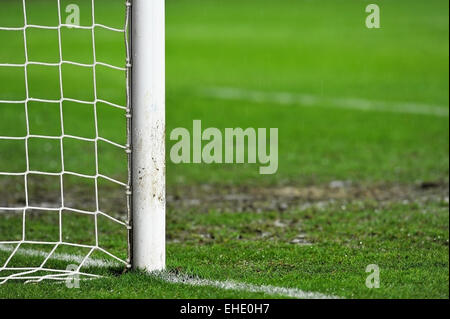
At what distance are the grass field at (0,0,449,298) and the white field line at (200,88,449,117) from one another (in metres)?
0.03

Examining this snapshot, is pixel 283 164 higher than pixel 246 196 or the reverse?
higher

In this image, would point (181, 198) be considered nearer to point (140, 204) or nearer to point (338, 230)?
point (338, 230)

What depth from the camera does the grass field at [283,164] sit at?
5043mm

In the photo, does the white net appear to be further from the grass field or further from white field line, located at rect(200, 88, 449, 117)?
white field line, located at rect(200, 88, 449, 117)

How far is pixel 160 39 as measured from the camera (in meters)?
4.86

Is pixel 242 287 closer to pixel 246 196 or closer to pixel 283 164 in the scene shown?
pixel 246 196

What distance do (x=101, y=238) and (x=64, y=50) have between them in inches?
520

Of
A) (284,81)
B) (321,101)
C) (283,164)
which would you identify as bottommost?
(283,164)

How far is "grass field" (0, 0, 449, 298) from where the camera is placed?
504 centimetres

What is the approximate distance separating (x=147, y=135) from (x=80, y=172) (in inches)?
142

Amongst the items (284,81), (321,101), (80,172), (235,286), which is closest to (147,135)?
(235,286)

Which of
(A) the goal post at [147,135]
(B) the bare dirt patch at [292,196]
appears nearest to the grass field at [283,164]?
(B) the bare dirt patch at [292,196]

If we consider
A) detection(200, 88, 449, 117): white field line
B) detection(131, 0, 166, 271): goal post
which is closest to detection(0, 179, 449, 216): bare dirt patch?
detection(131, 0, 166, 271): goal post

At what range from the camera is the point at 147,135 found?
4.93 metres
